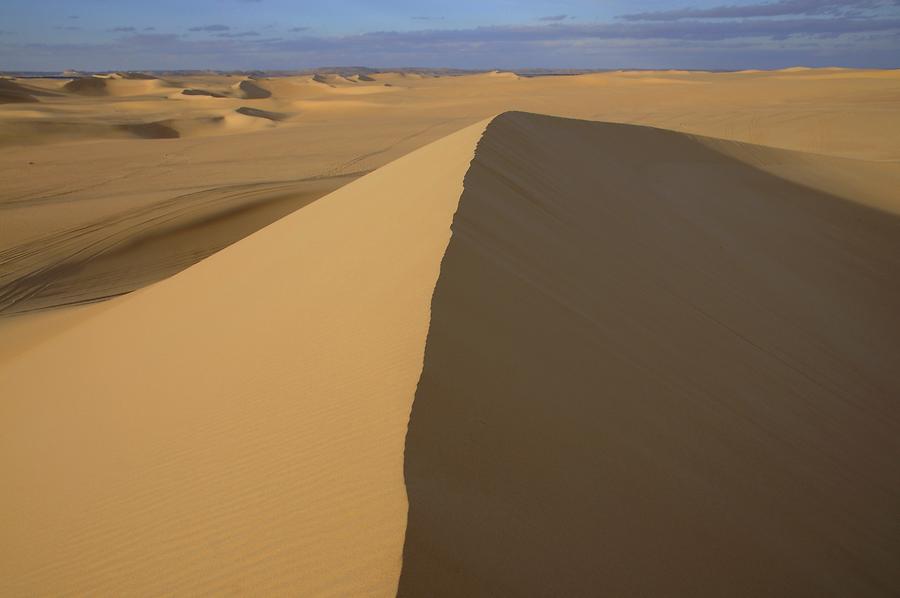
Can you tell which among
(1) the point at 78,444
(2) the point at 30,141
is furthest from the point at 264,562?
(2) the point at 30,141

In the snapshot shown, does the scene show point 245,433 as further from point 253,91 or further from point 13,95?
point 253,91

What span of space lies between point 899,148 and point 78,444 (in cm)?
2000

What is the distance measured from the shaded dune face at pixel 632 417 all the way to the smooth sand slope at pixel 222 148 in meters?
7.13

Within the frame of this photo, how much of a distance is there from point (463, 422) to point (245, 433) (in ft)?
3.29

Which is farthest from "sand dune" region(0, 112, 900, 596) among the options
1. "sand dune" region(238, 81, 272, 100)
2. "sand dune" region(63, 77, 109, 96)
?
"sand dune" region(63, 77, 109, 96)

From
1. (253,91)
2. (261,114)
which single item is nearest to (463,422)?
(261,114)

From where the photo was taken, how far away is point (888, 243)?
27.4 feet

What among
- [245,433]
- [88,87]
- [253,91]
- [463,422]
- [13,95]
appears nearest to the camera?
[463,422]

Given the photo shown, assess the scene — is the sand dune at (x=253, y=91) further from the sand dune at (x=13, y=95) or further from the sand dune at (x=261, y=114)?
the sand dune at (x=261, y=114)

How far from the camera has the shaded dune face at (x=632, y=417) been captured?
2264mm

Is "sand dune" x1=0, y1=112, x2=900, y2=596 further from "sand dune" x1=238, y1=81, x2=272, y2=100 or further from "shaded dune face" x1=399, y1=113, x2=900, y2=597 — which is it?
"sand dune" x1=238, y1=81, x2=272, y2=100

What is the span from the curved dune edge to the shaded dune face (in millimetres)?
194

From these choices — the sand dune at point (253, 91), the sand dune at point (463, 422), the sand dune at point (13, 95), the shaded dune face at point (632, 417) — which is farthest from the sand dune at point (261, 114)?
the shaded dune face at point (632, 417)

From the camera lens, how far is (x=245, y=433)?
286cm
